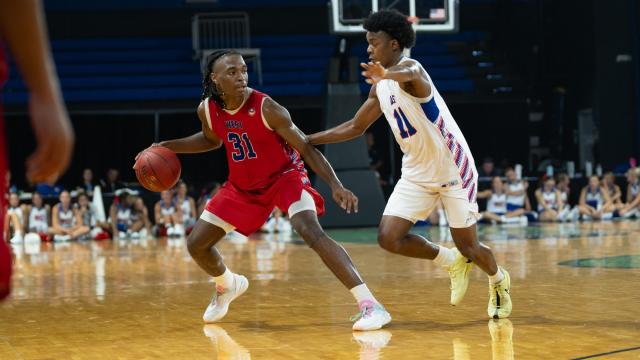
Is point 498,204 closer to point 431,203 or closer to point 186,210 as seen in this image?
point 186,210

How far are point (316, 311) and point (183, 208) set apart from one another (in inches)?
445

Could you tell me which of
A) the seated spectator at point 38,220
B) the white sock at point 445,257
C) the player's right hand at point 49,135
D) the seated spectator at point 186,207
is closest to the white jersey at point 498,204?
the seated spectator at point 186,207

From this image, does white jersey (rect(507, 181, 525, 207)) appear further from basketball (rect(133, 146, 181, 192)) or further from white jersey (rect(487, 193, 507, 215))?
basketball (rect(133, 146, 181, 192))

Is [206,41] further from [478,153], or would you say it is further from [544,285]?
[544,285]

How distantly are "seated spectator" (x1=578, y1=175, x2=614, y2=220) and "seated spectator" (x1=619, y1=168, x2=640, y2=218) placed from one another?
0.29m

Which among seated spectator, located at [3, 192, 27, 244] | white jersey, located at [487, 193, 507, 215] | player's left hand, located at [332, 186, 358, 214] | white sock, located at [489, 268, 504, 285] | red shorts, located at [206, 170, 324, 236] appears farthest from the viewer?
white jersey, located at [487, 193, 507, 215]

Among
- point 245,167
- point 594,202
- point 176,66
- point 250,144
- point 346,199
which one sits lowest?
point 594,202

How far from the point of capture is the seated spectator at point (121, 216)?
57.0 ft

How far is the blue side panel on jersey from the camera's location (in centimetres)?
589

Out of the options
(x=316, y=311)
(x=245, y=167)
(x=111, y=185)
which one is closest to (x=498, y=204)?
(x=111, y=185)

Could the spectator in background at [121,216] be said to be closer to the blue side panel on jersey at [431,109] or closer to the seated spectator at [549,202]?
the seated spectator at [549,202]

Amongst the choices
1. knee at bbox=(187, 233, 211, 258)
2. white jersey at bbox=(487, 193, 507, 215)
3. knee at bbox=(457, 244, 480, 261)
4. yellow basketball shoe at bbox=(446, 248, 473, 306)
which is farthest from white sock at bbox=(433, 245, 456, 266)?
white jersey at bbox=(487, 193, 507, 215)

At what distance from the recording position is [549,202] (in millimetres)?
18844

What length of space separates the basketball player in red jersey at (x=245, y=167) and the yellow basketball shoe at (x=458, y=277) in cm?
66
